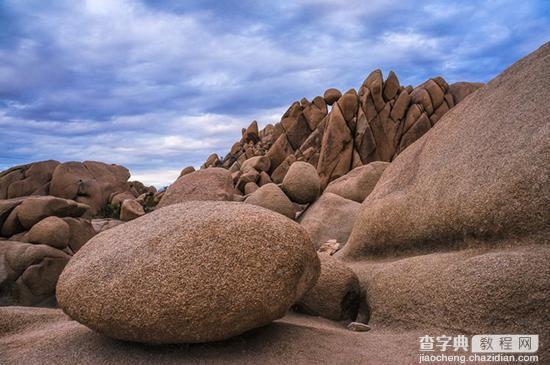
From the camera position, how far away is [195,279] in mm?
4621

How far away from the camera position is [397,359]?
482cm

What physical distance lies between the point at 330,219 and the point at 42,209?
1150 cm

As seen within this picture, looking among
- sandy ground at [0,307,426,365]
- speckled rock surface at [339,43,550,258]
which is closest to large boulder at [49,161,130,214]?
sandy ground at [0,307,426,365]

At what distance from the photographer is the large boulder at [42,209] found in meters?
16.1

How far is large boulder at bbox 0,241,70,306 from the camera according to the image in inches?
514

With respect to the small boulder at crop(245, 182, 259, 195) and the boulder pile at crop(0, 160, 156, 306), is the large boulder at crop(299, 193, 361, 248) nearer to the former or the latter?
the boulder pile at crop(0, 160, 156, 306)

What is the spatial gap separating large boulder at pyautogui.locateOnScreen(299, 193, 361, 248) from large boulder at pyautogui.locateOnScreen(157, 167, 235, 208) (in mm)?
3778

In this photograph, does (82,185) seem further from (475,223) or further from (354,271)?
(475,223)

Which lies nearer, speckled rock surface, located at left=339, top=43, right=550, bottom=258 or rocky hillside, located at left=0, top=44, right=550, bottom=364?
rocky hillside, located at left=0, top=44, right=550, bottom=364

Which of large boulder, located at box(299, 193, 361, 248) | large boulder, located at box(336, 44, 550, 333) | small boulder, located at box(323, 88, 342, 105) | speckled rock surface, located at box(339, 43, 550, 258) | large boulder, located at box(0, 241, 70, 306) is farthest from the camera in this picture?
small boulder, located at box(323, 88, 342, 105)

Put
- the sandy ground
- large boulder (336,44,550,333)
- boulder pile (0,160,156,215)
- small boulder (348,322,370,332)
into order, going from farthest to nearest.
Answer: boulder pile (0,160,156,215), small boulder (348,322,370,332), large boulder (336,44,550,333), the sandy ground

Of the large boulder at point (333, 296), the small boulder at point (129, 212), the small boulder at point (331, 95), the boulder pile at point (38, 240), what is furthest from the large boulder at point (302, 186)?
the small boulder at point (331, 95)

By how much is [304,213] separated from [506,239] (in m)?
11.0

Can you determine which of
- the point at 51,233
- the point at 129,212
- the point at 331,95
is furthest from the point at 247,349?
the point at 331,95
